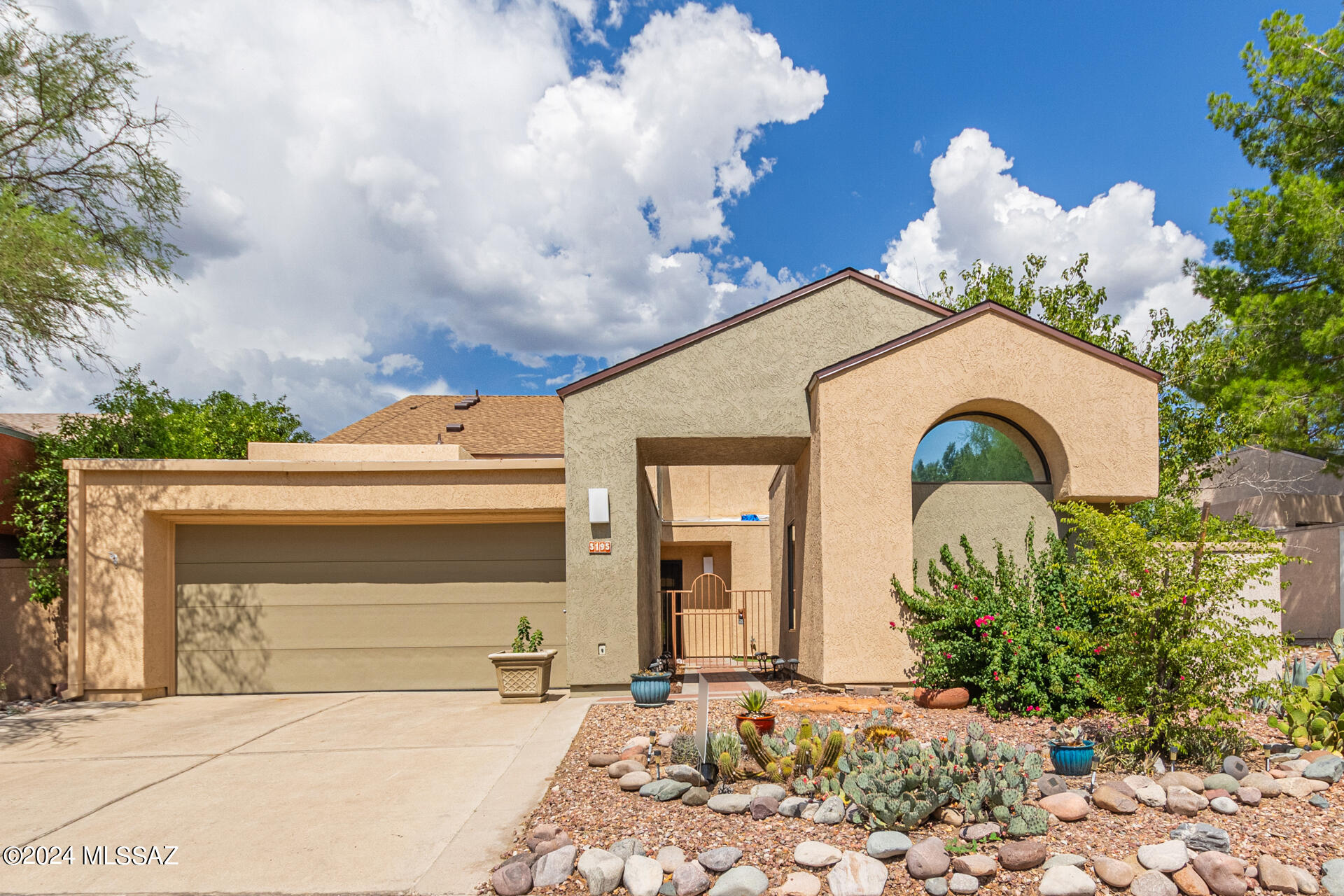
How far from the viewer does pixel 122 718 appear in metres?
9.34

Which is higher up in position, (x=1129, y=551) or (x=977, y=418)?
(x=977, y=418)

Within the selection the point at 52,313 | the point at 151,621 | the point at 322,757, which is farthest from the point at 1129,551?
the point at 52,313

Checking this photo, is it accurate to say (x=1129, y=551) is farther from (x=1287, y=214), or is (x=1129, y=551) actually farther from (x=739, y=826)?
(x=1287, y=214)

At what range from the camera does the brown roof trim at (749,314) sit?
34.2 feet

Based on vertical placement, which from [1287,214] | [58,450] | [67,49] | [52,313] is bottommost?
[58,450]

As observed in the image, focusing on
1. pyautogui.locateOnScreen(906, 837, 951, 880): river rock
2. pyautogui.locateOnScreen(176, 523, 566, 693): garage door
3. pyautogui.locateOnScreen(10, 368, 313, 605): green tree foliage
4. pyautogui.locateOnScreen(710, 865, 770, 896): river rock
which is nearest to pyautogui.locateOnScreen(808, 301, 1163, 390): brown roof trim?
pyautogui.locateOnScreen(176, 523, 566, 693): garage door

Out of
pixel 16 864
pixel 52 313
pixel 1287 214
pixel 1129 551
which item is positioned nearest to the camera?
pixel 16 864

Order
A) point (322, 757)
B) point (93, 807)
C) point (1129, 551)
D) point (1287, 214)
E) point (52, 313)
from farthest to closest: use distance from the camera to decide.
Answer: point (1287, 214) → point (52, 313) → point (322, 757) → point (1129, 551) → point (93, 807)

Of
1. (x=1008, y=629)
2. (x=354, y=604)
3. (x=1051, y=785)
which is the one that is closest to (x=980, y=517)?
(x=1008, y=629)

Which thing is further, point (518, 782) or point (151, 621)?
point (151, 621)

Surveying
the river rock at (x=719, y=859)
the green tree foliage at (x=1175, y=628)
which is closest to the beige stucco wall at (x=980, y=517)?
the green tree foliage at (x=1175, y=628)

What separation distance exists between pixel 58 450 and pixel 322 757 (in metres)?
7.69

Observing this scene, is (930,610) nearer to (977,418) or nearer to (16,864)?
(977,418)

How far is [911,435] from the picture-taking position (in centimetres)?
995
